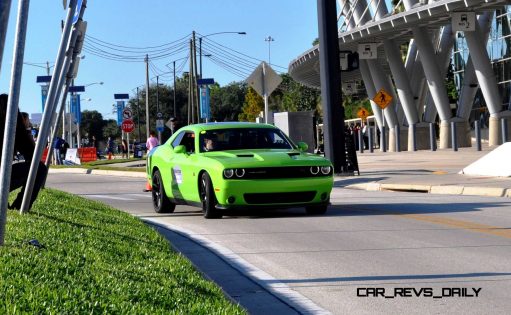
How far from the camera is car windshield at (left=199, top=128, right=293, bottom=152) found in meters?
16.3

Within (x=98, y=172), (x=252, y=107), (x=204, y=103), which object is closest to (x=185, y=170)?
(x=98, y=172)

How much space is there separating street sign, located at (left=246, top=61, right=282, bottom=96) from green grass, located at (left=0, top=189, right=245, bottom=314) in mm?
18086

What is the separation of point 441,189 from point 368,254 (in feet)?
37.2

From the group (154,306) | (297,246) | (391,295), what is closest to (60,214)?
(297,246)

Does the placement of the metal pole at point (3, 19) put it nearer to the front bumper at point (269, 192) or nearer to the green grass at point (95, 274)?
the green grass at point (95, 274)

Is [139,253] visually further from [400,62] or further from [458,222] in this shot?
[400,62]

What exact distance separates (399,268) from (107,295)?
12.4 ft

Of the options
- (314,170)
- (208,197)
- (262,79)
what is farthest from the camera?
(262,79)

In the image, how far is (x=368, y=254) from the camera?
34.5 feet

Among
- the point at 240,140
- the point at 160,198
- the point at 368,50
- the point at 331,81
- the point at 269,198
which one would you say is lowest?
the point at 160,198

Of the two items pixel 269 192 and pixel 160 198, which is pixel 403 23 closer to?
pixel 160 198

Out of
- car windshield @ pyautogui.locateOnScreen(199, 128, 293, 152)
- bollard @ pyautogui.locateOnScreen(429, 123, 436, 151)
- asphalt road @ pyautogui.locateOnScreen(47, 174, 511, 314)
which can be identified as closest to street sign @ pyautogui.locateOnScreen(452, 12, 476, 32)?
bollard @ pyautogui.locateOnScreen(429, 123, 436, 151)

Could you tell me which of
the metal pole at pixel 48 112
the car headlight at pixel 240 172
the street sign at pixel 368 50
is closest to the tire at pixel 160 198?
the car headlight at pixel 240 172

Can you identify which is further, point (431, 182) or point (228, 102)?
point (228, 102)
